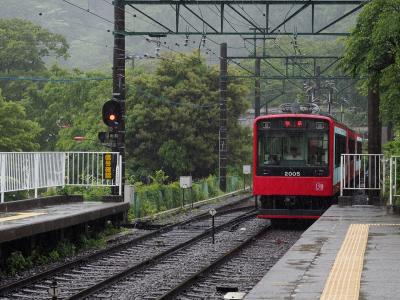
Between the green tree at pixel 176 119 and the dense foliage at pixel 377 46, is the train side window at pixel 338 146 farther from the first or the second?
the green tree at pixel 176 119

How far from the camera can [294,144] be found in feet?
79.8

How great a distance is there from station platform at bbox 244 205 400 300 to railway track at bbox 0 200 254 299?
3088 millimetres

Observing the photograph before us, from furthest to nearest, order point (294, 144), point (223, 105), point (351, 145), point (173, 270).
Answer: point (223, 105) → point (351, 145) → point (294, 144) → point (173, 270)

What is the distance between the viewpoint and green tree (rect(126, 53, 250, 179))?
4772 centimetres

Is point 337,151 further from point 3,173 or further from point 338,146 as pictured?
point 3,173

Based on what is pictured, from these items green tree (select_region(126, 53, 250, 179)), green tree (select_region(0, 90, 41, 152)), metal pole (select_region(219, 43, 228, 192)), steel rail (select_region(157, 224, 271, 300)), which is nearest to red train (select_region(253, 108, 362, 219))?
steel rail (select_region(157, 224, 271, 300))

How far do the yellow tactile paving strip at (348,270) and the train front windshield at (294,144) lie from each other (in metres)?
8.68

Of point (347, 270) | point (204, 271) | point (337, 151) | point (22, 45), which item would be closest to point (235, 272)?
point (204, 271)

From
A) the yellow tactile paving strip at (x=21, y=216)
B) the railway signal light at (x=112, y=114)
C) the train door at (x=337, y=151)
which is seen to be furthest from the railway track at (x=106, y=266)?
the train door at (x=337, y=151)

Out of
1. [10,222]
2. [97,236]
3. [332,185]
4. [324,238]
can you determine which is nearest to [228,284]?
[324,238]

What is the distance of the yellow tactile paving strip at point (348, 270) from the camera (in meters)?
8.86

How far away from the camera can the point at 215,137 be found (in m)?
49.0

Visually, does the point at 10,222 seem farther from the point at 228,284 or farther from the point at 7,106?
the point at 7,106

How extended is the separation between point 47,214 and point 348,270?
28.1 feet
